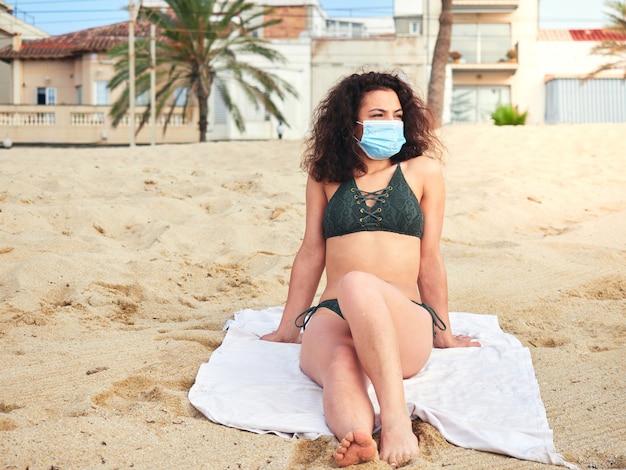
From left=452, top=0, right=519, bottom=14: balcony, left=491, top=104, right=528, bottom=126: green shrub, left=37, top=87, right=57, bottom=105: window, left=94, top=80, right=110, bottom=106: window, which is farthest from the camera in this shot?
left=37, top=87, right=57, bottom=105: window

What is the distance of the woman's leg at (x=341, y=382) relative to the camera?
7.23 ft

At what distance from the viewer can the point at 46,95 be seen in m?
29.5

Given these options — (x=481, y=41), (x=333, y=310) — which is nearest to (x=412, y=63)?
(x=481, y=41)

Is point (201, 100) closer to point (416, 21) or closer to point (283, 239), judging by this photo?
point (416, 21)

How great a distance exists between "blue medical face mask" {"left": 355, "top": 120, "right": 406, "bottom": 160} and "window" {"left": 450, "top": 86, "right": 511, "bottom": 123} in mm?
25685

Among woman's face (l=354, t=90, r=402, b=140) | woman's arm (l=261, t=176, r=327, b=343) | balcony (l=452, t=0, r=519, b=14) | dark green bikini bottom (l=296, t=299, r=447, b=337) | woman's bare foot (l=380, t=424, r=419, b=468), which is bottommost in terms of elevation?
Result: woman's bare foot (l=380, t=424, r=419, b=468)

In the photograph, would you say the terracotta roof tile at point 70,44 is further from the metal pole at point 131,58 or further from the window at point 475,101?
the window at point 475,101

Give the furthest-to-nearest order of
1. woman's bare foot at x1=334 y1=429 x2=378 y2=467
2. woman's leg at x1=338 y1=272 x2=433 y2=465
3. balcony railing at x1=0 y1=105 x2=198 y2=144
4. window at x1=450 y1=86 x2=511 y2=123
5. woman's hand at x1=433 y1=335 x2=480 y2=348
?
1. window at x1=450 y1=86 x2=511 y2=123
2. balcony railing at x1=0 y1=105 x2=198 y2=144
3. woman's hand at x1=433 y1=335 x2=480 y2=348
4. woman's leg at x1=338 y1=272 x2=433 y2=465
5. woman's bare foot at x1=334 y1=429 x2=378 y2=467

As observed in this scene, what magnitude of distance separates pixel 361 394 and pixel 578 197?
21.5 ft

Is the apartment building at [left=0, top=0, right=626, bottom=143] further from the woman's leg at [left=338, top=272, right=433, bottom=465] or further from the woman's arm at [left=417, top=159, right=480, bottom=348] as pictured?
the woman's leg at [left=338, top=272, right=433, bottom=465]

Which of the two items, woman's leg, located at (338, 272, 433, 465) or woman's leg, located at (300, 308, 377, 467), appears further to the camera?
woman's leg, located at (338, 272, 433, 465)

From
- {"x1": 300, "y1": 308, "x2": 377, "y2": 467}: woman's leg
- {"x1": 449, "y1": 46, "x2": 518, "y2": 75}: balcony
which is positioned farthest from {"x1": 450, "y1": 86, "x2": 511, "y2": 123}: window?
{"x1": 300, "y1": 308, "x2": 377, "y2": 467}: woman's leg

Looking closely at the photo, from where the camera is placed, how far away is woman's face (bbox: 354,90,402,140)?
3.19m

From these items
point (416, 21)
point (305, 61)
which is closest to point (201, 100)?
point (305, 61)
